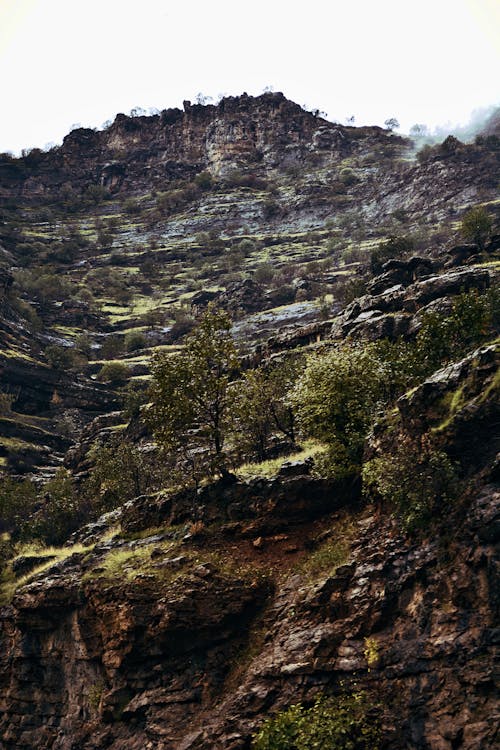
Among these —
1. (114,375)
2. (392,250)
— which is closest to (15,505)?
(114,375)

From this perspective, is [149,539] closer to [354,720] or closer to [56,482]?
[354,720]

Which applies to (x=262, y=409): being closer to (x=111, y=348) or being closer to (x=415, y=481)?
(x=415, y=481)

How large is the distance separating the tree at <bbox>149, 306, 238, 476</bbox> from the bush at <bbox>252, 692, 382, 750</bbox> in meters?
13.9

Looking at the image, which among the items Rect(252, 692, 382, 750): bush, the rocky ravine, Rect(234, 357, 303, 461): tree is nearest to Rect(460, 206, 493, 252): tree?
Rect(234, 357, 303, 461): tree

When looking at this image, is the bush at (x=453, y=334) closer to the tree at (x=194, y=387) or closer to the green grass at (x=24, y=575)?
the tree at (x=194, y=387)

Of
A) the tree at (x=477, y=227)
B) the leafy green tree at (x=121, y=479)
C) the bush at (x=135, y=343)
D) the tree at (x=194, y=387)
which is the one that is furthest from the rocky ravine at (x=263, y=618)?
the bush at (x=135, y=343)

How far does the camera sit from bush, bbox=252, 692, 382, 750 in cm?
1739

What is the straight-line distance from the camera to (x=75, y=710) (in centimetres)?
2781

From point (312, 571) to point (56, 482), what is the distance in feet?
155

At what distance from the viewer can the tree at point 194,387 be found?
1256 inches

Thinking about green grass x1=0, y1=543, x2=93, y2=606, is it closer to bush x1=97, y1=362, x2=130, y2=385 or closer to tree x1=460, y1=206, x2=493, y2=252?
tree x1=460, y1=206, x2=493, y2=252

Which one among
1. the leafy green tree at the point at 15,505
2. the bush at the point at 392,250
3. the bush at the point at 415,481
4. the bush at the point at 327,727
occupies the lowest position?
the leafy green tree at the point at 15,505

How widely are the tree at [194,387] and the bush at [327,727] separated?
45.5 feet

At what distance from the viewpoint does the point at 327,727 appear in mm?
17875
